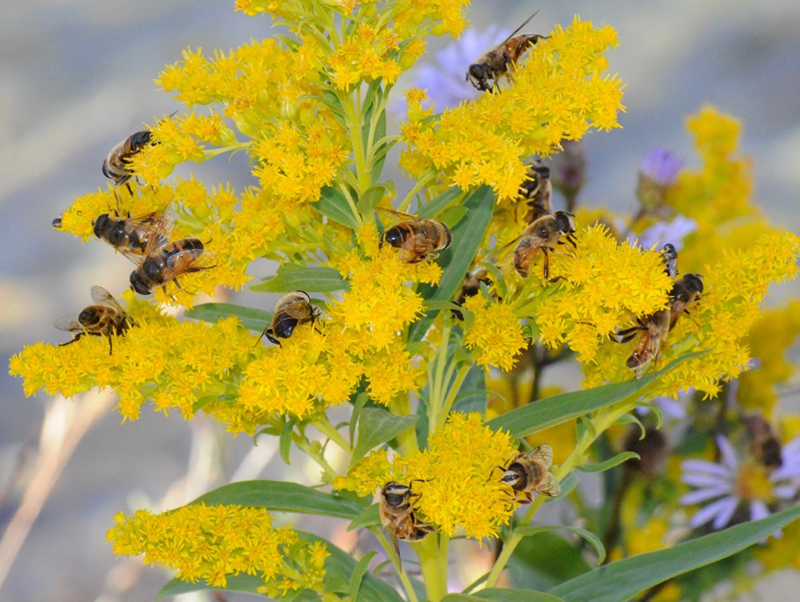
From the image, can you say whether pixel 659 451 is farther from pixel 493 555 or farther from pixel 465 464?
pixel 465 464

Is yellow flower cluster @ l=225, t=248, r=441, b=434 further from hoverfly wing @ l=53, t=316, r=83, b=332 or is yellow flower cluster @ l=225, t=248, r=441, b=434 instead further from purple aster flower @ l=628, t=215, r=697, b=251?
purple aster flower @ l=628, t=215, r=697, b=251

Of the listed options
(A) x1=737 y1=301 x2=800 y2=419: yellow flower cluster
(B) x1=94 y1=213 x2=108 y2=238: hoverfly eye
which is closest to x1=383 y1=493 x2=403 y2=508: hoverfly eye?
(B) x1=94 y1=213 x2=108 y2=238: hoverfly eye

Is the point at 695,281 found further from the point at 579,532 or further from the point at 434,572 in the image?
the point at 434,572

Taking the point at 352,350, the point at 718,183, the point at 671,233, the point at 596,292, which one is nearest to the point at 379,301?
the point at 352,350

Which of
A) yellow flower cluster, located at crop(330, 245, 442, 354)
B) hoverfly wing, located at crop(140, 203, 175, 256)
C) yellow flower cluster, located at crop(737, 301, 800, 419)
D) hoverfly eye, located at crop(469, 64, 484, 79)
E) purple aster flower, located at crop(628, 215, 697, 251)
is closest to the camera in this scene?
yellow flower cluster, located at crop(330, 245, 442, 354)

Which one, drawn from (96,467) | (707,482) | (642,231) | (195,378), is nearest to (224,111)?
(195,378)

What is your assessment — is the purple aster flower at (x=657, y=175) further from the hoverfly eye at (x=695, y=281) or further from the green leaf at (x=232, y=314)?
the green leaf at (x=232, y=314)
